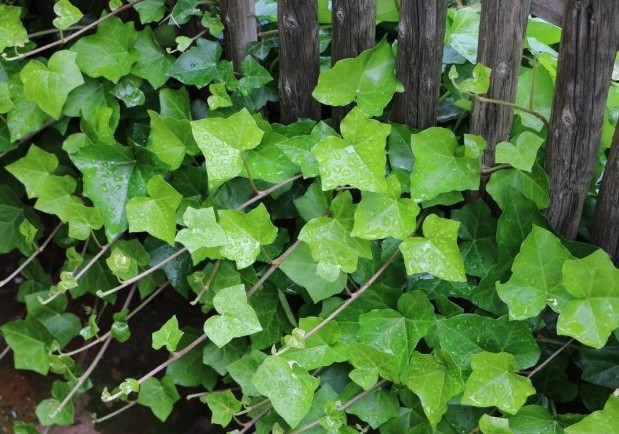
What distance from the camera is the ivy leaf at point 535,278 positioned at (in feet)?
4.57

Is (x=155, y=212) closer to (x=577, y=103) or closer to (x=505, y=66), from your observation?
(x=505, y=66)

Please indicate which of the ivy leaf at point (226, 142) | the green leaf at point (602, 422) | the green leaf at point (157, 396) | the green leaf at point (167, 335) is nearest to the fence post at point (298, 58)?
the ivy leaf at point (226, 142)

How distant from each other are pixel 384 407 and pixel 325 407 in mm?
141

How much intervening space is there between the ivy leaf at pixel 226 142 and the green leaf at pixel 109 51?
0.37 m

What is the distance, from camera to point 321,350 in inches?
62.1

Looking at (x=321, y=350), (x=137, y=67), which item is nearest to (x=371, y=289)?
(x=321, y=350)

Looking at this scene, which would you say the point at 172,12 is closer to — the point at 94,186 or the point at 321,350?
the point at 94,186

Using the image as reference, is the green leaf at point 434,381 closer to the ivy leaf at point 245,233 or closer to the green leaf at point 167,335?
the ivy leaf at point 245,233

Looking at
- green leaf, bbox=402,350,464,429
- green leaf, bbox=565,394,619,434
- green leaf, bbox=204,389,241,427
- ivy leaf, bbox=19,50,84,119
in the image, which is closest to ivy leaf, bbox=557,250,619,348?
green leaf, bbox=565,394,619,434

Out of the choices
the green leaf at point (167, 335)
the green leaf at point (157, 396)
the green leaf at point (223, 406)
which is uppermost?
the green leaf at point (167, 335)

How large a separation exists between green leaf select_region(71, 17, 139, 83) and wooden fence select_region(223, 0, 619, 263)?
26 centimetres

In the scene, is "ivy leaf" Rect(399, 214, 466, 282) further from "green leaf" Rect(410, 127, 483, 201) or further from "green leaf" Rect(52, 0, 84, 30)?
"green leaf" Rect(52, 0, 84, 30)

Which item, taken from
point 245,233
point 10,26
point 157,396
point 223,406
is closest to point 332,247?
point 245,233

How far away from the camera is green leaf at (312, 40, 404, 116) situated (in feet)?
5.04
